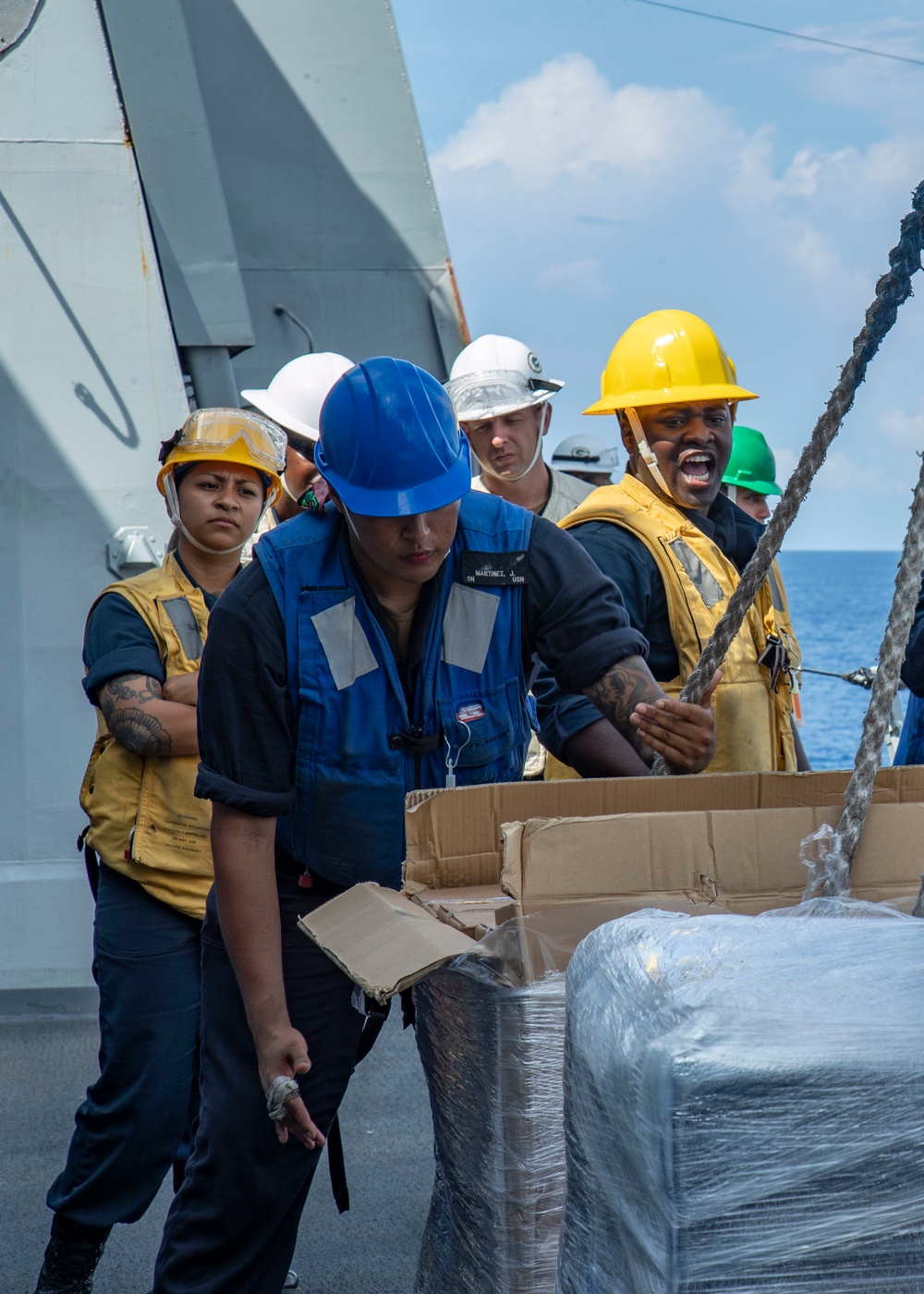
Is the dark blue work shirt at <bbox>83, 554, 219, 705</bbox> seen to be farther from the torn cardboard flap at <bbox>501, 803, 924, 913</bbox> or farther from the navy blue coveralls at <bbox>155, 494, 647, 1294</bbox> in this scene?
the torn cardboard flap at <bbox>501, 803, 924, 913</bbox>

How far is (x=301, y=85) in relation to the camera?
7.61 metres

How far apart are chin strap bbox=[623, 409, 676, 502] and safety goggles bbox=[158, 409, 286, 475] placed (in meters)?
0.82

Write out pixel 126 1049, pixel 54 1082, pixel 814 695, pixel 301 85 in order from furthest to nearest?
pixel 814 695
pixel 301 85
pixel 54 1082
pixel 126 1049

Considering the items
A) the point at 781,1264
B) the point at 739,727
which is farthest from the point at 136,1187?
the point at 781,1264

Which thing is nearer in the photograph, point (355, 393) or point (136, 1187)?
point (355, 393)

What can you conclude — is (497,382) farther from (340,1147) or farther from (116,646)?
(340,1147)

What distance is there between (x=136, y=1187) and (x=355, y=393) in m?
1.85

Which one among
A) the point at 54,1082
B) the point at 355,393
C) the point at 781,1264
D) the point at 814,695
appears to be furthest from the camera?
the point at 814,695

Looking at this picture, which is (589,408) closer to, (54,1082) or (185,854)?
(185,854)

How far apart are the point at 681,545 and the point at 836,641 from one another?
223ft

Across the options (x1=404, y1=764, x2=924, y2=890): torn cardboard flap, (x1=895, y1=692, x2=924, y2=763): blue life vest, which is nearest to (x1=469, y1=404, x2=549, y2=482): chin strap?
(x1=895, y1=692, x2=924, y2=763): blue life vest

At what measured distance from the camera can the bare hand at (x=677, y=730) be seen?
2.15 metres

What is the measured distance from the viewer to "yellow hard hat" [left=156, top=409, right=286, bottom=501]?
3.14m

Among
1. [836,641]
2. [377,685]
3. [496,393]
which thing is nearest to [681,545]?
[377,685]
